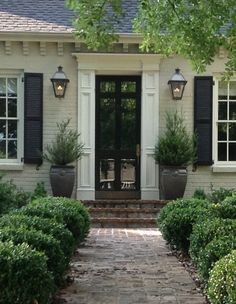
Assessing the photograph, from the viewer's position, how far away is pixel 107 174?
14.4 m

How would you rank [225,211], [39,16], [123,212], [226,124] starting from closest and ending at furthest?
1. [225,211]
2. [123,212]
3. [226,124]
4. [39,16]

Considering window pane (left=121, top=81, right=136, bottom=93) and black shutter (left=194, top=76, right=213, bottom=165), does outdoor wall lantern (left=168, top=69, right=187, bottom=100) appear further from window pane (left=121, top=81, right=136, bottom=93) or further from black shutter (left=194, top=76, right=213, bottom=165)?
window pane (left=121, top=81, right=136, bottom=93)

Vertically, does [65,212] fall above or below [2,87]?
below

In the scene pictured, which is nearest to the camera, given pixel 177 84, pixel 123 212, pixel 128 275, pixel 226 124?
pixel 128 275

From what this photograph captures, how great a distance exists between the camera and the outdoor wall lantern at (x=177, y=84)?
14.0m

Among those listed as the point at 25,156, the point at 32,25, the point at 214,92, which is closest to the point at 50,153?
the point at 25,156

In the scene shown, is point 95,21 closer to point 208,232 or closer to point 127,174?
point 208,232

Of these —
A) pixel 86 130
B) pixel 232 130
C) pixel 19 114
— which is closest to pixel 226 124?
pixel 232 130

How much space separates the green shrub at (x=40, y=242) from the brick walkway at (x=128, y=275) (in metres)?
0.43

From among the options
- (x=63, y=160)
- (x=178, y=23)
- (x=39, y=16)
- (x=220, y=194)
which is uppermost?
(x=39, y=16)

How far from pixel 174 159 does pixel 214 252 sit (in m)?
7.57

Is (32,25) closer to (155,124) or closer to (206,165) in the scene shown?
(155,124)

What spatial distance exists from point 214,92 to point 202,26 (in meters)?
6.18

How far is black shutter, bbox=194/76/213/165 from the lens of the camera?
554 inches
